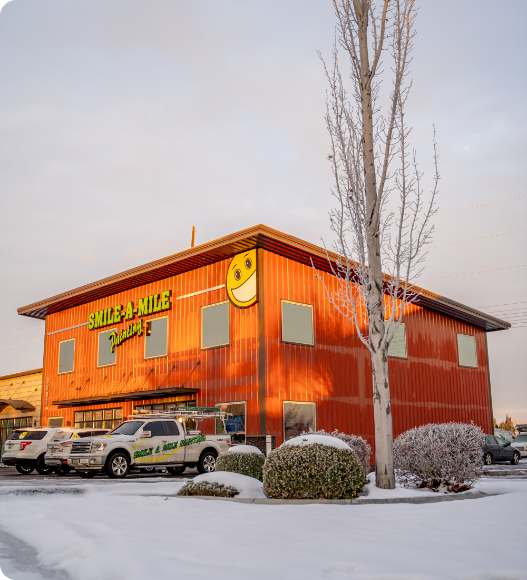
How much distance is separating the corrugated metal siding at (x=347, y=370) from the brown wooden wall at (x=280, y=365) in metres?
0.04

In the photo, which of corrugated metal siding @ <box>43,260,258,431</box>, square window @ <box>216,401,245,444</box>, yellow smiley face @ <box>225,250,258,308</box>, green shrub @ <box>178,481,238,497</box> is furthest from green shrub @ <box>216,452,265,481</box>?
yellow smiley face @ <box>225,250,258,308</box>

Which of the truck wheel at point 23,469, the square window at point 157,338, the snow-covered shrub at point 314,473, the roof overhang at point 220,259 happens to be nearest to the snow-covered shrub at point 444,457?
the snow-covered shrub at point 314,473

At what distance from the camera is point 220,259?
27625mm

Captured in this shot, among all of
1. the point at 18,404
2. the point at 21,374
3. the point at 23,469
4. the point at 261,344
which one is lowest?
the point at 23,469

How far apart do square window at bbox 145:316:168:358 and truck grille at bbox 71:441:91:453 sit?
9247mm

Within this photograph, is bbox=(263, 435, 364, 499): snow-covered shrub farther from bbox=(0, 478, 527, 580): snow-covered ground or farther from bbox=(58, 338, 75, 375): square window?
bbox=(58, 338, 75, 375): square window

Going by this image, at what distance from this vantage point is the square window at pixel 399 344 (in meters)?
31.9

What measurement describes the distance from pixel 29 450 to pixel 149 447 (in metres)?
6.08

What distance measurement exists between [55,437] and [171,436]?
19.1 feet

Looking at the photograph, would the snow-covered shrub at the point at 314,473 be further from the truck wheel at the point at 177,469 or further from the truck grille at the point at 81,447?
the truck wheel at the point at 177,469

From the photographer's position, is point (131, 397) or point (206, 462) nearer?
point (206, 462)

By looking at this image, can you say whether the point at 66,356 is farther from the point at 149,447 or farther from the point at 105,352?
the point at 149,447

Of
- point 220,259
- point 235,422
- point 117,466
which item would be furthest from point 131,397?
point 117,466

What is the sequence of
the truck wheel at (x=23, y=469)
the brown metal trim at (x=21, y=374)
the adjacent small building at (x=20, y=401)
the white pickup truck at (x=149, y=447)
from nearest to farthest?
the white pickup truck at (x=149, y=447), the truck wheel at (x=23, y=469), the adjacent small building at (x=20, y=401), the brown metal trim at (x=21, y=374)
